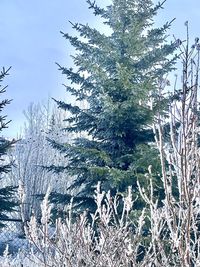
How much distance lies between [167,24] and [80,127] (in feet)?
12.4

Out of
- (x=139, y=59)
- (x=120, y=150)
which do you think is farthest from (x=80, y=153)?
(x=139, y=59)

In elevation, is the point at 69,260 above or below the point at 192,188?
below

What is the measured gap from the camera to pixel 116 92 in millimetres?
12398

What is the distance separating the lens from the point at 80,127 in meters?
13.5

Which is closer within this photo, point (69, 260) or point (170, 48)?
point (69, 260)

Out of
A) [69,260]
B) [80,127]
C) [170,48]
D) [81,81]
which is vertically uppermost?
[170,48]

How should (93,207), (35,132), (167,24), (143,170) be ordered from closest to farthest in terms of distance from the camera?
1. (143,170)
2. (93,207)
3. (167,24)
4. (35,132)

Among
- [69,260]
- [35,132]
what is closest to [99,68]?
[69,260]

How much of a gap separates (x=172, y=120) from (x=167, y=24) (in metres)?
11.4

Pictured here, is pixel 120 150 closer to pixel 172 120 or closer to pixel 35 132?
pixel 172 120

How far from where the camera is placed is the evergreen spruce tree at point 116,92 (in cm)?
1188

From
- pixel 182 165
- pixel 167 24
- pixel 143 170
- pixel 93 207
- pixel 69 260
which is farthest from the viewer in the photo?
pixel 167 24

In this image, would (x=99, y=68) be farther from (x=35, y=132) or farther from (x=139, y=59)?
(x=35, y=132)

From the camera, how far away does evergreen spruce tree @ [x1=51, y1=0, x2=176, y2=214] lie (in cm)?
1188
